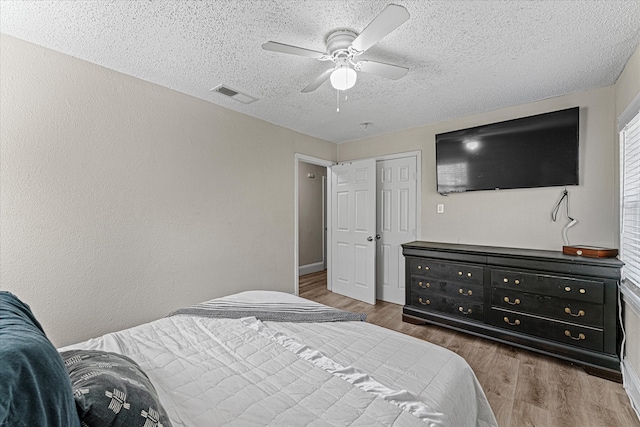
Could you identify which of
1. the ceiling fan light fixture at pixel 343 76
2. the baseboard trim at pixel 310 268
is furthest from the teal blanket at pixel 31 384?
the baseboard trim at pixel 310 268

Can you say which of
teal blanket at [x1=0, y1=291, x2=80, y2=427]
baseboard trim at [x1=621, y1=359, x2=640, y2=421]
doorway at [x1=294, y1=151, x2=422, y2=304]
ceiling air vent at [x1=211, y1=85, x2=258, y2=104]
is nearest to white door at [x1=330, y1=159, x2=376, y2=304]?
doorway at [x1=294, y1=151, x2=422, y2=304]

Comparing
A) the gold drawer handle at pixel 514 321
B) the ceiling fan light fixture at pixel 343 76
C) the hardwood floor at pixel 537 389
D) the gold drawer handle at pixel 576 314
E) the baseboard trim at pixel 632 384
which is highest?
the ceiling fan light fixture at pixel 343 76

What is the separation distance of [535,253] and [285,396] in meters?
2.68

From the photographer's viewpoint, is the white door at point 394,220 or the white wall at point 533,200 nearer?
the white wall at point 533,200

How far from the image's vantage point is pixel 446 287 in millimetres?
3025

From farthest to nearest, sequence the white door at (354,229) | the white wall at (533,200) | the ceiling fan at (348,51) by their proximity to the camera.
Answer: the white door at (354,229)
the white wall at (533,200)
the ceiling fan at (348,51)

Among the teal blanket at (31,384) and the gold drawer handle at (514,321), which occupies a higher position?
the teal blanket at (31,384)

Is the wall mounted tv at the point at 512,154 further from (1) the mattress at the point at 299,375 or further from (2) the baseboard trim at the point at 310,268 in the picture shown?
(2) the baseboard trim at the point at 310,268

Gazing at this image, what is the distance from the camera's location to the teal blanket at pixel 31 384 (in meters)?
0.49

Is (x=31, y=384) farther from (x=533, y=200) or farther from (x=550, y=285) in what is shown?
(x=533, y=200)

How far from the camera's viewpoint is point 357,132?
4.02 m

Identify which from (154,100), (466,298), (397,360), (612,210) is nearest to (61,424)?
(397,360)

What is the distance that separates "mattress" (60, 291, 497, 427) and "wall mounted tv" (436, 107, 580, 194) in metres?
2.35

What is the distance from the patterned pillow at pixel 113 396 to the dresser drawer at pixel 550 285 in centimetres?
288
